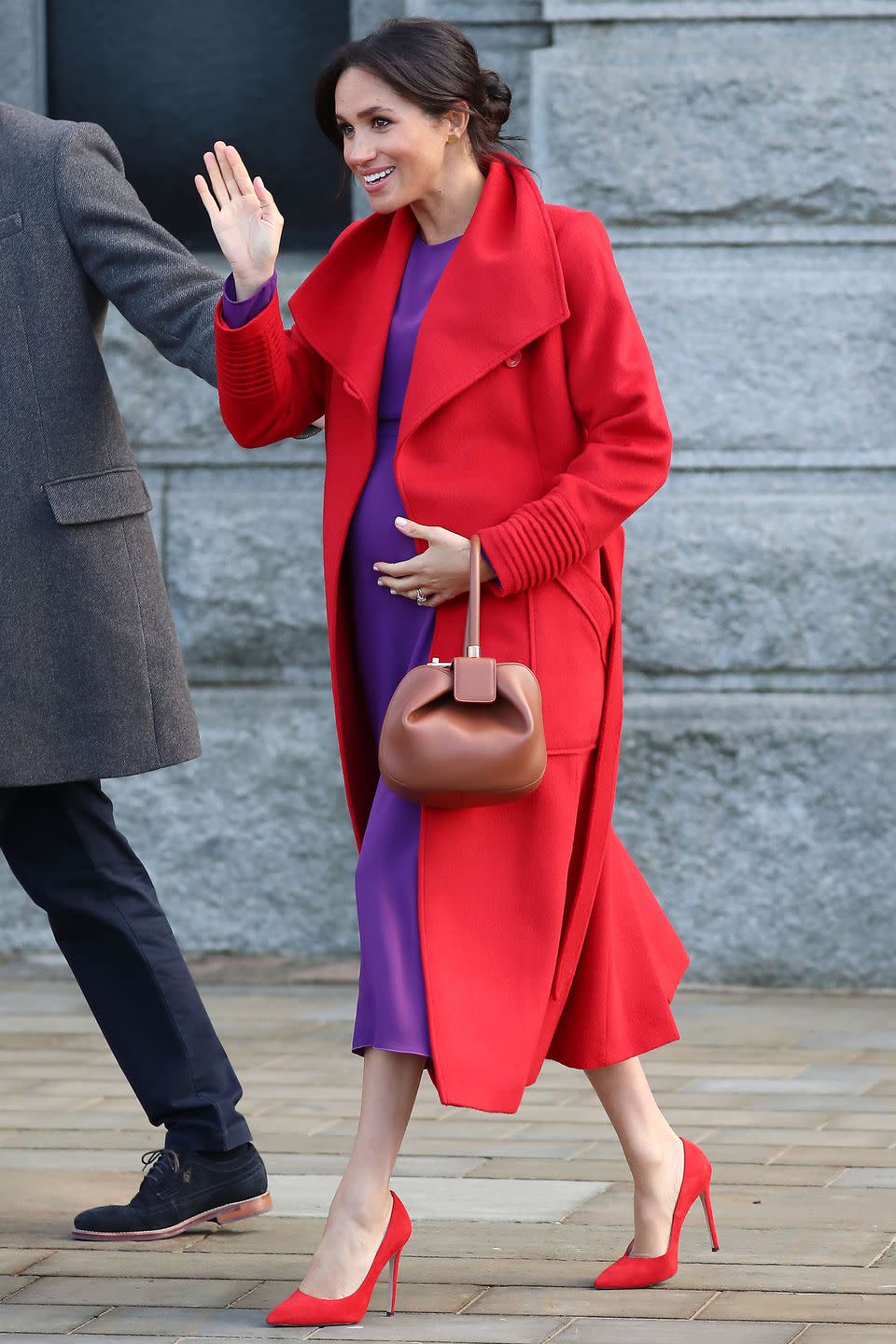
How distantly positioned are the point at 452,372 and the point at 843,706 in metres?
2.62

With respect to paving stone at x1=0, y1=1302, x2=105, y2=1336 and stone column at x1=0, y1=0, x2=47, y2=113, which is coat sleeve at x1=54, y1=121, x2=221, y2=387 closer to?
paving stone at x1=0, y1=1302, x2=105, y2=1336

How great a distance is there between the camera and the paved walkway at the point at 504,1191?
2.79 meters

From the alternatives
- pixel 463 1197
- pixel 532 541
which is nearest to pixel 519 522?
pixel 532 541

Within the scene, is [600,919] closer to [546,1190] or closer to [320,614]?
[546,1190]

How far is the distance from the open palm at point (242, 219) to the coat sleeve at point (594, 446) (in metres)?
0.40

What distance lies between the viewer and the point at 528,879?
2.83 m

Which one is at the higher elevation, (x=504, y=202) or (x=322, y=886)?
(x=504, y=202)

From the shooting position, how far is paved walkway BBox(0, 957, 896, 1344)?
2.79 m

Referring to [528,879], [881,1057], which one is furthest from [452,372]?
[881,1057]

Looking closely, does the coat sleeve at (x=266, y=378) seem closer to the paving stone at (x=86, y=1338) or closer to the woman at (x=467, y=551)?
the woman at (x=467, y=551)

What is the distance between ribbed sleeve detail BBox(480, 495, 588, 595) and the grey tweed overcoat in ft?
2.30

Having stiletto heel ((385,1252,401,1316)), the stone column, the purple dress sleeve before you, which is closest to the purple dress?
the purple dress sleeve

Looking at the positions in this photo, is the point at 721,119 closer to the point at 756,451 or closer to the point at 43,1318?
the point at 756,451

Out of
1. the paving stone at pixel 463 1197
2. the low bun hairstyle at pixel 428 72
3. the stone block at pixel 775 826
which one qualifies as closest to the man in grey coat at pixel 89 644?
the paving stone at pixel 463 1197
